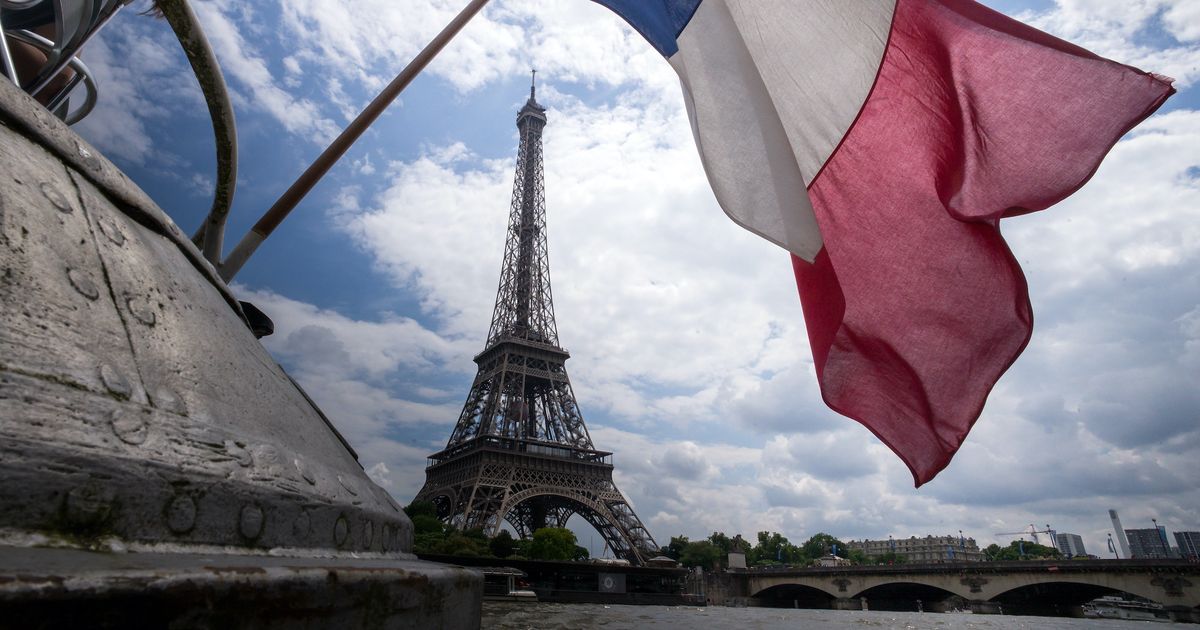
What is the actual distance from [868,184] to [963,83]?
0.69 m

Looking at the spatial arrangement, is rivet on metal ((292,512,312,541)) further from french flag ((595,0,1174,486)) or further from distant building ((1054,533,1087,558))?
distant building ((1054,533,1087,558))

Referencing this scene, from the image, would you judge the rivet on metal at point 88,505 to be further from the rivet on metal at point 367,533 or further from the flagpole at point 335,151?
the flagpole at point 335,151

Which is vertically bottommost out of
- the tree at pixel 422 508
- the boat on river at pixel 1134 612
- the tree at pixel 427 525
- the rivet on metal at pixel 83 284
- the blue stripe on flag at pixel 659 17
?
the boat on river at pixel 1134 612

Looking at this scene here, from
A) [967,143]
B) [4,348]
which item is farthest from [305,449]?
[967,143]

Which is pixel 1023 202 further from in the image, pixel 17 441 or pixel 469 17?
pixel 17 441

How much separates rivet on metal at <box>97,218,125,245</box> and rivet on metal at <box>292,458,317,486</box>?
0.72 meters

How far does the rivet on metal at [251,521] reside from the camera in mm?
1275

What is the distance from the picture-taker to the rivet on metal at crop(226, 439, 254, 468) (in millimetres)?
1346

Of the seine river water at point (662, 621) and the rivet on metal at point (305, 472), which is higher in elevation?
the rivet on metal at point (305, 472)

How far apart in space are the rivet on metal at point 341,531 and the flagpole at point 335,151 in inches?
84.6

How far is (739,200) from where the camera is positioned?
343cm

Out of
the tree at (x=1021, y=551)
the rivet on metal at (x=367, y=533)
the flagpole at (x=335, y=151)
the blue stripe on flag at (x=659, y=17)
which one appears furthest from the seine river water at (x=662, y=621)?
the tree at (x=1021, y=551)

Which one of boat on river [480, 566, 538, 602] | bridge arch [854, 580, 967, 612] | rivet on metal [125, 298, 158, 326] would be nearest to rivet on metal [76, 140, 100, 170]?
rivet on metal [125, 298, 158, 326]

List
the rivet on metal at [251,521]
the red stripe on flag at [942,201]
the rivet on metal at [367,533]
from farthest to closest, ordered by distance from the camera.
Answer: the red stripe on flag at [942,201] → the rivet on metal at [367,533] → the rivet on metal at [251,521]
